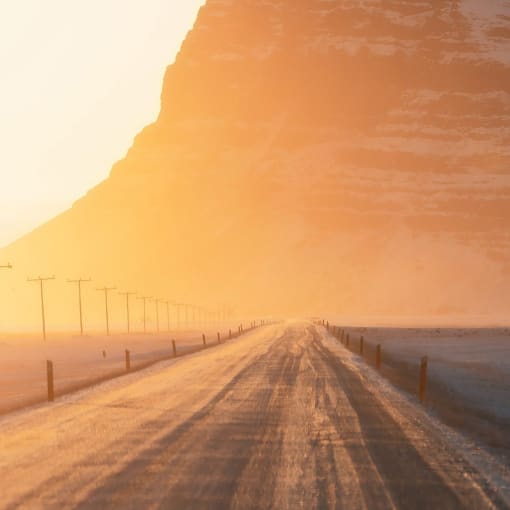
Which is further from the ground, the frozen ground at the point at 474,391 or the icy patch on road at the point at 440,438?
the icy patch on road at the point at 440,438

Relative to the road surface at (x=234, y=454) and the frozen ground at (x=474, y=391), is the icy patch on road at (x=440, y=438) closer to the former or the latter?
the road surface at (x=234, y=454)

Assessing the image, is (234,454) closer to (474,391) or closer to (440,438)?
(440,438)

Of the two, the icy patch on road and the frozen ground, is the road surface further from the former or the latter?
the frozen ground

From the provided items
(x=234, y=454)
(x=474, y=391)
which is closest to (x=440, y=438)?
(x=234, y=454)

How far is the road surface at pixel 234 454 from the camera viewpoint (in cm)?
1003

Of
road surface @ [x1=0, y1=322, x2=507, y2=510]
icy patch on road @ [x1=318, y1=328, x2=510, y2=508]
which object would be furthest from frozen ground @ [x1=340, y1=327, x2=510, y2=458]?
road surface @ [x1=0, y1=322, x2=507, y2=510]

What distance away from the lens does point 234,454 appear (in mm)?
13086

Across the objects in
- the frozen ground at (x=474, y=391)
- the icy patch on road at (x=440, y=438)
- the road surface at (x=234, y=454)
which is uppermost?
the road surface at (x=234, y=454)

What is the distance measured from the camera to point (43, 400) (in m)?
23.6

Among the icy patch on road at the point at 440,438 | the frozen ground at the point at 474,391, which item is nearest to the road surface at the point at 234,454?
the icy patch on road at the point at 440,438

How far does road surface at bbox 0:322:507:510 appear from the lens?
1003cm

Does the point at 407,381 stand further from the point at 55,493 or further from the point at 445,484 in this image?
the point at 55,493

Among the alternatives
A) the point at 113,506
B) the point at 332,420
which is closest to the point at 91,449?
the point at 113,506

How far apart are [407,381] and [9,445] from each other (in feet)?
60.7
